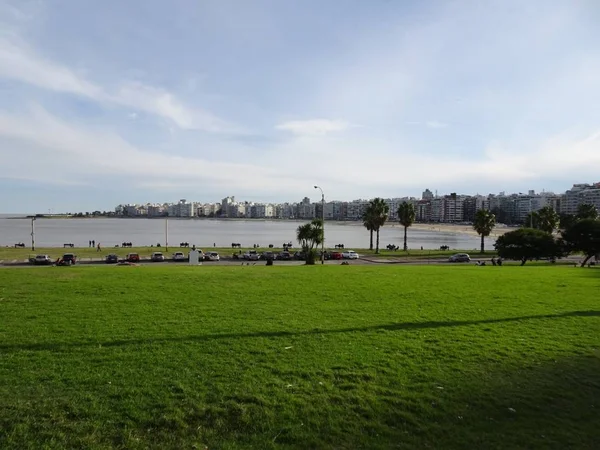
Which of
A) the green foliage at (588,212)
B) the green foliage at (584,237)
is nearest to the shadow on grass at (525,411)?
the green foliage at (584,237)

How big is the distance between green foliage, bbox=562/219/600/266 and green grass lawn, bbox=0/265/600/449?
3411 centimetres

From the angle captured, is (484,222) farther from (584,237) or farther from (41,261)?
(41,261)

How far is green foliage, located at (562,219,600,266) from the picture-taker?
41.4 meters

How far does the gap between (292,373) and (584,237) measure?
43.6 m

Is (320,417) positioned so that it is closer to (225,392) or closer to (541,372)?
(225,392)

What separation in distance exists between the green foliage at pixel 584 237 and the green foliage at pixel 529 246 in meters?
1.16

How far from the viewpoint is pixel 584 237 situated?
4197 centimetres

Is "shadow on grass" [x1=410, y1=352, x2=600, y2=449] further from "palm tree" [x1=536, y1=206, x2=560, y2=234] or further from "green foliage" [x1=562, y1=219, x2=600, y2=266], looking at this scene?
"palm tree" [x1=536, y1=206, x2=560, y2=234]

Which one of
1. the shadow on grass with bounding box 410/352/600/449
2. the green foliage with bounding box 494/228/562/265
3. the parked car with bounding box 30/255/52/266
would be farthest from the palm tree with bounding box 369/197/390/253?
the shadow on grass with bounding box 410/352/600/449

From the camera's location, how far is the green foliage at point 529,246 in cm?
4309

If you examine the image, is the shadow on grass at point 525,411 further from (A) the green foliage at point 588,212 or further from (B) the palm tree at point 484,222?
(A) the green foliage at point 588,212

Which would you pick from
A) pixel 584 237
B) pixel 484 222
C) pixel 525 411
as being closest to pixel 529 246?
pixel 584 237

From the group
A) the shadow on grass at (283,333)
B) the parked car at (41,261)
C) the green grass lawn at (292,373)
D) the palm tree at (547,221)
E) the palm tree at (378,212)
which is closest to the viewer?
the green grass lawn at (292,373)

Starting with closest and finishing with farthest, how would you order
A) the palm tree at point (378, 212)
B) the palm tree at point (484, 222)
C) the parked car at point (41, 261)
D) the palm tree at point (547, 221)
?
the parked car at point (41, 261)
the palm tree at point (484, 222)
the palm tree at point (547, 221)
the palm tree at point (378, 212)
